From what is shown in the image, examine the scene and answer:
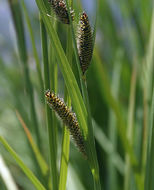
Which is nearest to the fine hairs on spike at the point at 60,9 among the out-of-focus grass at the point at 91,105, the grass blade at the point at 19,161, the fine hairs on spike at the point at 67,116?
the out-of-focus grass at the point at 91,105

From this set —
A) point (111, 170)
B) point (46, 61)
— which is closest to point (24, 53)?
point (46, 61)

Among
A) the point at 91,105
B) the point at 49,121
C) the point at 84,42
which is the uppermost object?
the point at 84,42

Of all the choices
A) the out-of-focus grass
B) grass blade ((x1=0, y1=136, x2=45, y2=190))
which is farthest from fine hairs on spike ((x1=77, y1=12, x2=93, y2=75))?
grass blade ((x1=0, y1=136, x2=45, y2=190))

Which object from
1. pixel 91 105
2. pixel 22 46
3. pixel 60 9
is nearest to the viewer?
pixel 60 9

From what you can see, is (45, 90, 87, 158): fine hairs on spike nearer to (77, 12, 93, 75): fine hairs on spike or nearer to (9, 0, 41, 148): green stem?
(77, 12, 93, 75): fine hairs on spike

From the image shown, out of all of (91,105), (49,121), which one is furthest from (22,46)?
(91,105)

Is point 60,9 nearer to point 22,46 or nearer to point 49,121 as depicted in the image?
point 49,121

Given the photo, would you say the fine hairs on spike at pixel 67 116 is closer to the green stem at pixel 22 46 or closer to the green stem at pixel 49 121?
the green stem at pixel 49 121
